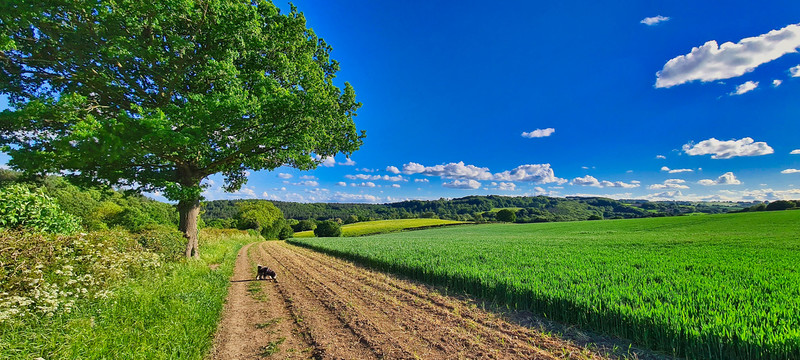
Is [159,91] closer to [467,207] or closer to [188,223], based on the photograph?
[188,223]

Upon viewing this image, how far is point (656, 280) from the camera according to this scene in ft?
25.0

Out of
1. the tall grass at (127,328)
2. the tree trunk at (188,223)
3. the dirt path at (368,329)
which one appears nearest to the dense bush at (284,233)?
the tree trunk at (188,223)

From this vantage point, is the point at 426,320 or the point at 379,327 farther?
the point at 426,320

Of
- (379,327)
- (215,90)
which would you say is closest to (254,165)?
(215,90)

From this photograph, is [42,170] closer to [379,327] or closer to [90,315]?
[90,315]

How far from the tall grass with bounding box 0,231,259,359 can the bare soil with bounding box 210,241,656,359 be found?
50 cm

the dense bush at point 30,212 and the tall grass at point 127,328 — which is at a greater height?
the dense bush at point 30,212

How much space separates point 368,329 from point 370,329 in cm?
4

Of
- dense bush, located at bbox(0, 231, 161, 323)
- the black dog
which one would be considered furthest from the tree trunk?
dense bush, located at bbox(0, 231, 161, 323)

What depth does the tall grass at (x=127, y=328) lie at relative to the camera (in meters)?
3.76

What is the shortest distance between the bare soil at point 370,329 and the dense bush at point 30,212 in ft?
15.8

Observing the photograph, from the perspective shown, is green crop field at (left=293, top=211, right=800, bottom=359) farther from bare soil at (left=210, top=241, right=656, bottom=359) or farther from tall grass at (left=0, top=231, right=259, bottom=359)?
tall grass at (left=0, top=231, right=259, bottom=359)

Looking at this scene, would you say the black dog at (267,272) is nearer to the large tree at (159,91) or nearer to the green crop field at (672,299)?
the large tree at (159,91)

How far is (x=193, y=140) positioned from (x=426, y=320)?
347 inches
